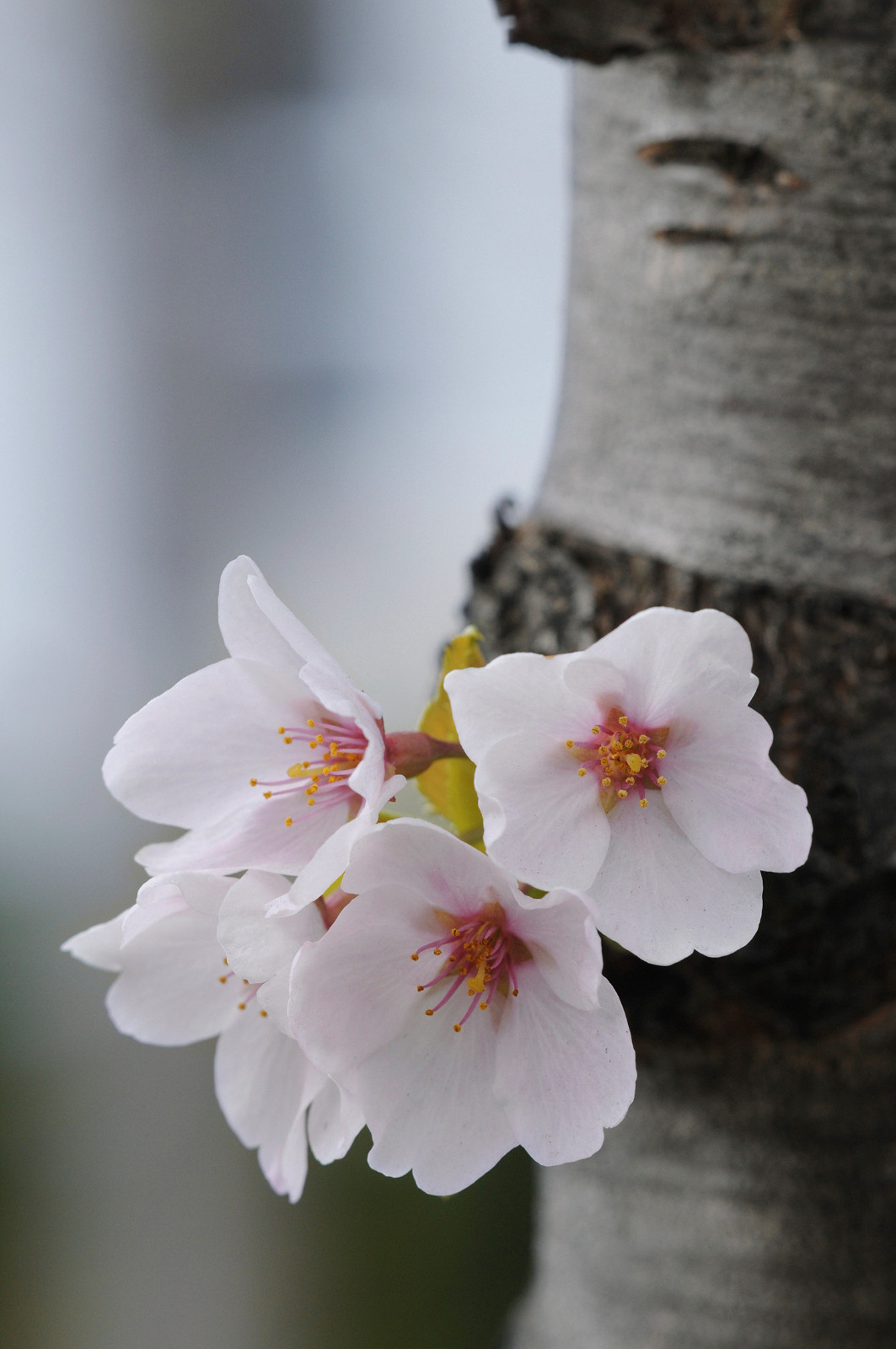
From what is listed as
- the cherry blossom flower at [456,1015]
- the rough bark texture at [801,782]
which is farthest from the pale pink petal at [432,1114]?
the rough bark texture at [801,782]

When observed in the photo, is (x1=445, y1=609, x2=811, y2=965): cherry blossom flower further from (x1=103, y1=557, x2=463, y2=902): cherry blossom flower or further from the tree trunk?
the tree trunk

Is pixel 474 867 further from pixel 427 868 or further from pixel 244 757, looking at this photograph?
pixel 244 757

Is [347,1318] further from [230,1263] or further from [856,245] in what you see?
[856,245]

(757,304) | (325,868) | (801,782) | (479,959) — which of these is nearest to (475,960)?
(479,959)

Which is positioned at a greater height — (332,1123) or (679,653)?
(679,653)

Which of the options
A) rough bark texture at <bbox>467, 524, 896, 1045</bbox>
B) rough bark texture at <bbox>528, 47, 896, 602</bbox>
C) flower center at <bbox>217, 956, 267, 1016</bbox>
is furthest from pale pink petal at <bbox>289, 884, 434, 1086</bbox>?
rough bark texture at <bbox>528, 47, 896, 602</bbox>

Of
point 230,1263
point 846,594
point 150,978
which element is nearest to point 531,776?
point 150,978

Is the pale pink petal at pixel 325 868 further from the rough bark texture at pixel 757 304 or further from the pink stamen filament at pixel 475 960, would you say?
the rough bark texture at pixel 757 304

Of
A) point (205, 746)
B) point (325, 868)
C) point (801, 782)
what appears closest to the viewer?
point (325, 868)
